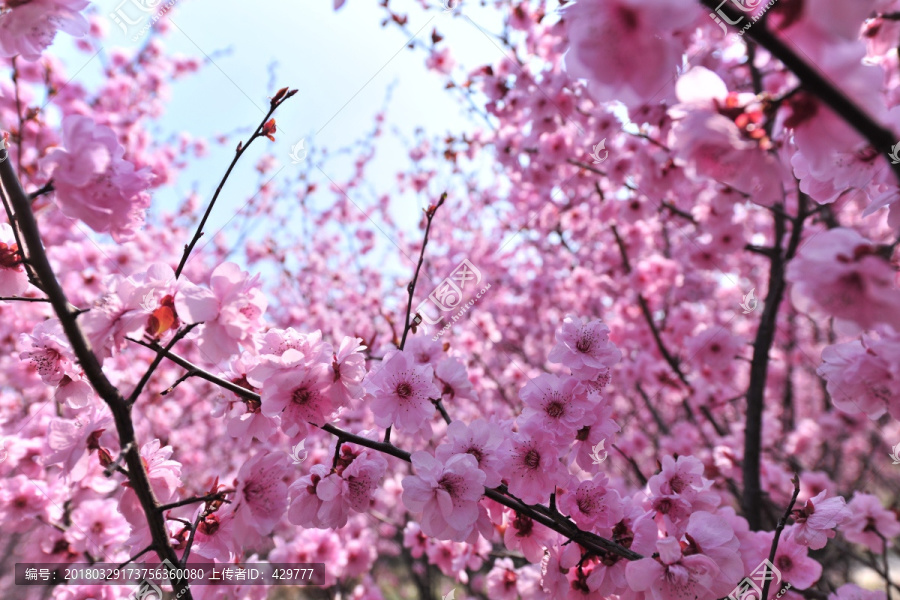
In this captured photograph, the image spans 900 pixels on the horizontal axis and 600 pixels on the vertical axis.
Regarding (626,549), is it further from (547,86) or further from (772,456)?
(772,456)

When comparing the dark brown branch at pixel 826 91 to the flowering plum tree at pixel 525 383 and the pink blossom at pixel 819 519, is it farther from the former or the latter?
the pink blossom at pixel 819 519

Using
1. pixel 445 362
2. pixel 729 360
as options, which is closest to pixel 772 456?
pixel 729 360

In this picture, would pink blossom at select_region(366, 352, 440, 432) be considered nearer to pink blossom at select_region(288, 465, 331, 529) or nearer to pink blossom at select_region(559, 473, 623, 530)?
pink blossom at select_region(288, 465, 331, 529)

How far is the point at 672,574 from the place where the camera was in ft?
4.29

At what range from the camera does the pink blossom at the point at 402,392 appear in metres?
1.58

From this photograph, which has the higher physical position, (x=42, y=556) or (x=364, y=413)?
(x=364, y=413)

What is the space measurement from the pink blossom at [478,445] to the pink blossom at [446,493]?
72 mm

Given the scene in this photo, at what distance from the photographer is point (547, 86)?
361 cm

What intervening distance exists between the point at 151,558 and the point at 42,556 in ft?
3.77

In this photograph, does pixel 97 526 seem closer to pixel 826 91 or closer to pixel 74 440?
pixel 74 440

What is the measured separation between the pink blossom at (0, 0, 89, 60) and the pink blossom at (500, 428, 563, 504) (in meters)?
1.75

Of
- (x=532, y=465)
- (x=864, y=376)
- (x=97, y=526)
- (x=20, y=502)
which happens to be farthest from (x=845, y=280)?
(x=20, y=502)

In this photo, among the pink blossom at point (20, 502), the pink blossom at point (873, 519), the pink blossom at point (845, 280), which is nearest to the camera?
the pink blossom at point (845, 280)

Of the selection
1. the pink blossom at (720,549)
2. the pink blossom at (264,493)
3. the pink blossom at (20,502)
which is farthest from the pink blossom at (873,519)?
the pink blossom at (20,502)
